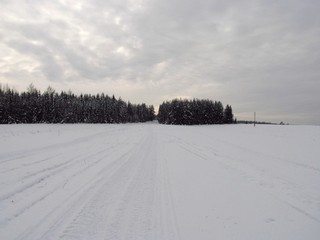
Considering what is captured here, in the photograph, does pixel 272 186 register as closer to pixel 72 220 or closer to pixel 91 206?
pixel 91 206

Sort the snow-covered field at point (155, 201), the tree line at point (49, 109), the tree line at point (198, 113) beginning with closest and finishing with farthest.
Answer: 1. the snow-covered field at point (155, 201)
2. the tree line at point (49, 109)
3. the tree line at point (198, 113)

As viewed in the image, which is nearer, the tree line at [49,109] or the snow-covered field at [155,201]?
the snow-covered field at [155,201]

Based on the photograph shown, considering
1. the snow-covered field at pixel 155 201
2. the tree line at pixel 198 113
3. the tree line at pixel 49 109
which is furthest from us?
the tree line at pixel 198 113

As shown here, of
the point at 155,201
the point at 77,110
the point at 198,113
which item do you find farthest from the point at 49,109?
the point at 155,201

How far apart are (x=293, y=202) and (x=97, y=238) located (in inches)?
192

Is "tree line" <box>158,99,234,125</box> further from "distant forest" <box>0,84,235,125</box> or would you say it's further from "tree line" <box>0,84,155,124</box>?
"tree line" <box>0,84,155,124</box>

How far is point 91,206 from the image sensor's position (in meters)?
5.89

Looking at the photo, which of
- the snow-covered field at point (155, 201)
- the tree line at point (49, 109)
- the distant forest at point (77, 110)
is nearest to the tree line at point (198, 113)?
the distant forest at point (77, 110)

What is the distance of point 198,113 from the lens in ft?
322

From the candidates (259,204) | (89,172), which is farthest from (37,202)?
(259,204)

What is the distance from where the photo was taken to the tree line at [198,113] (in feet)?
321

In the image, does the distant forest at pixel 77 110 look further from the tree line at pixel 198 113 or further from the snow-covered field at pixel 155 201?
the snow-covered field at pixel 155 201

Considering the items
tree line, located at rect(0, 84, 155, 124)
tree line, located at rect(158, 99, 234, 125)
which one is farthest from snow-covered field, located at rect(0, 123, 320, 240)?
tree line, located at rect(158, 99, 234, 125)

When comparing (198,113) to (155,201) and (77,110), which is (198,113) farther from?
(155,201)
